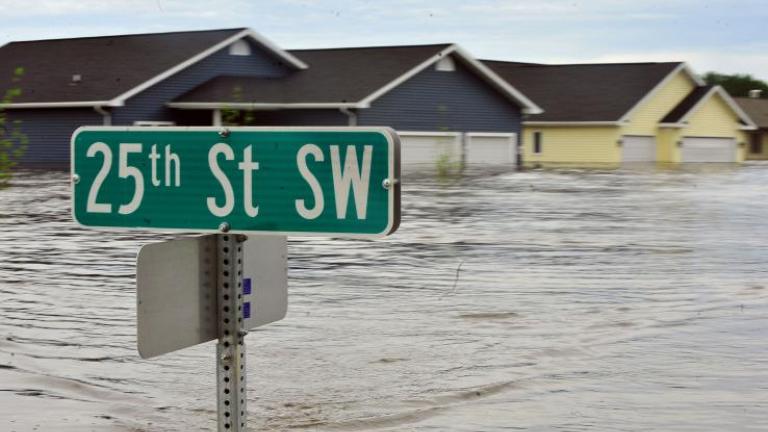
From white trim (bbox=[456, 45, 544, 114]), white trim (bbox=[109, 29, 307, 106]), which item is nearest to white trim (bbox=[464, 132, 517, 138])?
white trim (bbox=[456, 45, 544, 114])

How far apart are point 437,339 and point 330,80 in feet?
108

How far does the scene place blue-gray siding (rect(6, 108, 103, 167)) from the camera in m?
42.2

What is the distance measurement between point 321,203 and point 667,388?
5.60 meters

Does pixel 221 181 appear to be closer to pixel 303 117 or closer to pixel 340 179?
pixel 340 179

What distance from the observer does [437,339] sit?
10773 mm

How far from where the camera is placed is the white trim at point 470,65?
41.2 meters

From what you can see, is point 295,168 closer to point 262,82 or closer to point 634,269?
point 634,269

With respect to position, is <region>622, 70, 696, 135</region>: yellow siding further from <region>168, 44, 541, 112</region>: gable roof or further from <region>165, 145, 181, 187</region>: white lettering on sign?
<region>165, 145, 181, 187</region>: white lettering on sign

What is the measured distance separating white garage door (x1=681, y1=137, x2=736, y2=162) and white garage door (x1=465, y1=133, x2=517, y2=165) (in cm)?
1218

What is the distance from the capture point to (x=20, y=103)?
1666 inches

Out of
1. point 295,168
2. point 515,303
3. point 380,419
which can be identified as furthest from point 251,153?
point 515,303

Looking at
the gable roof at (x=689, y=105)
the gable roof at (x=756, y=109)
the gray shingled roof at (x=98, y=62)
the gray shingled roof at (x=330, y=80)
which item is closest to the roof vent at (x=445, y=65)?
the gray shingled roof at (x=330, y=80)

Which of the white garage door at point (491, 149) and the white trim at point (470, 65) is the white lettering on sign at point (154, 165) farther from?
the white garage door at point (491, 149)

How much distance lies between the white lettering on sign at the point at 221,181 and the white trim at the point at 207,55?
37.0 meters
